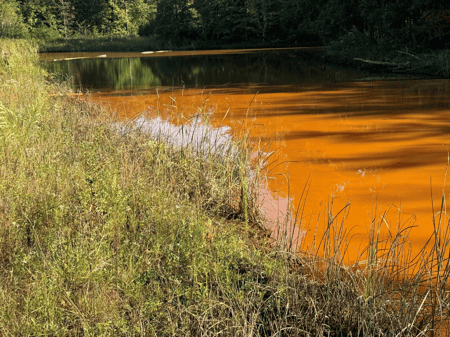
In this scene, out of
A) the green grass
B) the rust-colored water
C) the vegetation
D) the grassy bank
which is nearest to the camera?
the grassy bank

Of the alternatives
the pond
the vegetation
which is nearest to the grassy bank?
the pond

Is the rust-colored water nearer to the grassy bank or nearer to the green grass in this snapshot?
the grassy bank

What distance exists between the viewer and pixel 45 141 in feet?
16.7

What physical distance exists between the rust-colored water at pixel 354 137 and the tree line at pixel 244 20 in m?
4.70

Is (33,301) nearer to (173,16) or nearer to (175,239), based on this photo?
(175,239)

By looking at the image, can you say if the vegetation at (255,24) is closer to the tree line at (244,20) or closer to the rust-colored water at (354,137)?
the tree line at (244,20)

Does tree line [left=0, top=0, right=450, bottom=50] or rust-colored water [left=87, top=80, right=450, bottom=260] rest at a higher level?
tree line [left=0, top=0, right=450, bottom=50]

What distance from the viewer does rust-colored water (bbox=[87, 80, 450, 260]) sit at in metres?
4.57

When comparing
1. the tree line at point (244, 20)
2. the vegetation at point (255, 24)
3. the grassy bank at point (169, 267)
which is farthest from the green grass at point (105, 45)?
the grassy bank at point (169, 267)

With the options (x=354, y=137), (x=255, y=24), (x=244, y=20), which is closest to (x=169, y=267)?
(x=354, y=137)

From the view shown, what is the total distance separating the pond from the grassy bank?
0.40m

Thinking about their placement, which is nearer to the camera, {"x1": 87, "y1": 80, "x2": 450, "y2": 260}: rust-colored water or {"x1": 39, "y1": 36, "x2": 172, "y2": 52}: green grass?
{"x1": 87, "y1": 80, "x2": 450, "y2": 260}: rust-colored water

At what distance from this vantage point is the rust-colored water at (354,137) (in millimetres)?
4574

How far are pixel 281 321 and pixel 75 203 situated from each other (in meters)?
1.88
